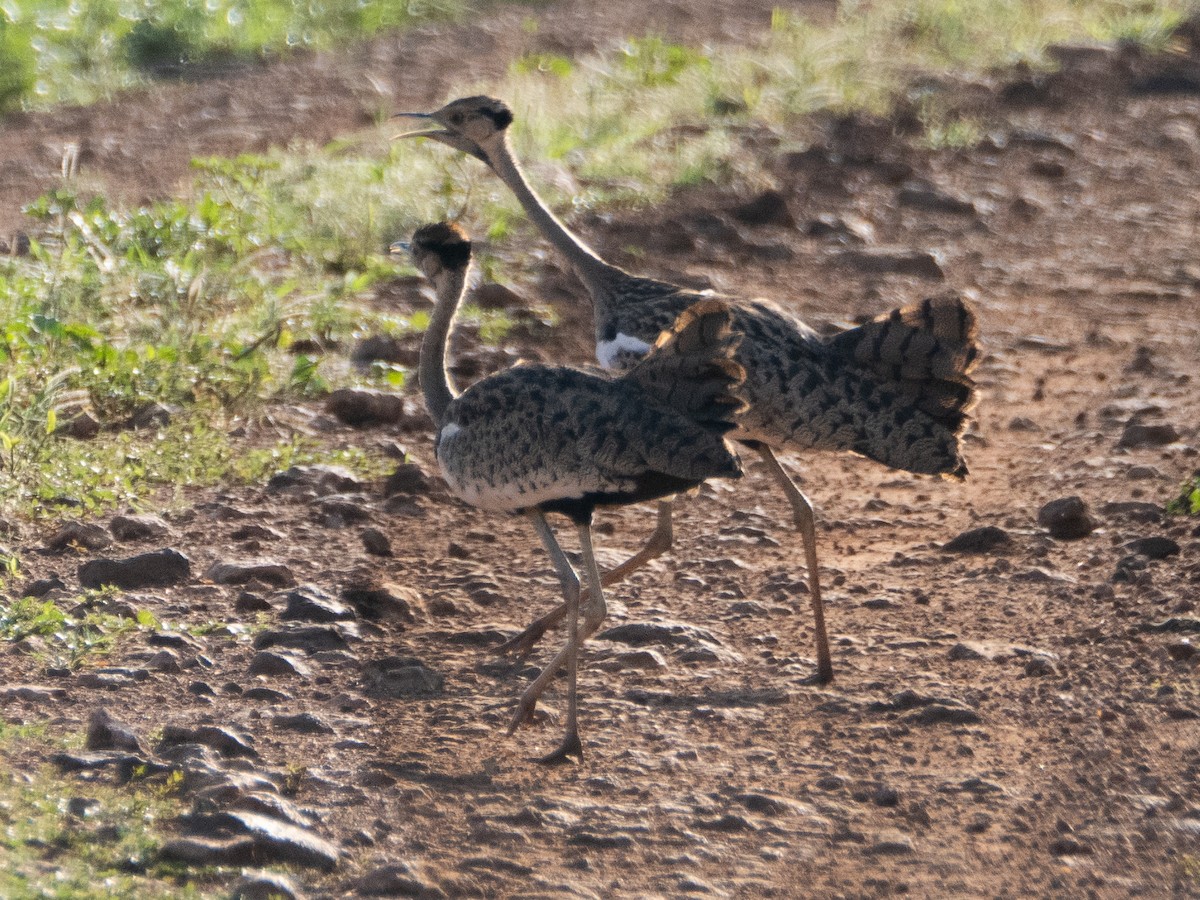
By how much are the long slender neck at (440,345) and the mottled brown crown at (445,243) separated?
42mm

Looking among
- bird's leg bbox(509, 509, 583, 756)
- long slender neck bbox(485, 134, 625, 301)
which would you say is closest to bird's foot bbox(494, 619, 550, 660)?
bird's leg bbox(509, 509, 583, 756)

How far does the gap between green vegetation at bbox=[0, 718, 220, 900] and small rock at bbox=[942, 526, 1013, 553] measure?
304 centimetres

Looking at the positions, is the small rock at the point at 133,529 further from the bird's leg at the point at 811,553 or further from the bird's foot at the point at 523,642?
the bird's leg at the point at 811,553

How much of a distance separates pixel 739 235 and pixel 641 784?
5.31m

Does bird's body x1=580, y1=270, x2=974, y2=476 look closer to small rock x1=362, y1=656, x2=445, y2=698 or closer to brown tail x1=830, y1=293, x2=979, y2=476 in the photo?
brown tail x1=830, y1=293, x2=979, y2=476

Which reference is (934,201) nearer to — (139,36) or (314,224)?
(314,224)

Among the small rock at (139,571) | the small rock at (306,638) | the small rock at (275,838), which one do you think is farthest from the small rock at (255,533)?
the small rock at (275,838)

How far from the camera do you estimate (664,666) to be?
522cm

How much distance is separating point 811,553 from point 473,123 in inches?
94.5

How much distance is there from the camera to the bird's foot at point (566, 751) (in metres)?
4.61

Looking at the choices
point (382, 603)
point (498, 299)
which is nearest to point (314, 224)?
point (498, 299)

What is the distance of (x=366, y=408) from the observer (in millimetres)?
7004

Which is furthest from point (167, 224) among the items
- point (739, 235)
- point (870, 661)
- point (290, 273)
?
point (870, 661)

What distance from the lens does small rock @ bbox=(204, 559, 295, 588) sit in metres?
5.56
